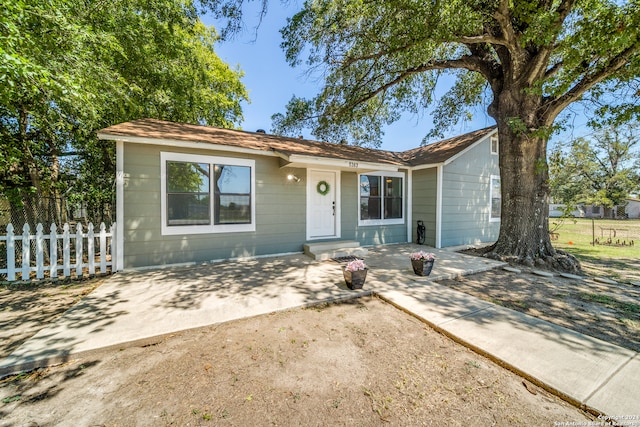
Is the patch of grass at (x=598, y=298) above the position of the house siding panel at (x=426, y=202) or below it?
below

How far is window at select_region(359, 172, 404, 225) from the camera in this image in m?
7.77

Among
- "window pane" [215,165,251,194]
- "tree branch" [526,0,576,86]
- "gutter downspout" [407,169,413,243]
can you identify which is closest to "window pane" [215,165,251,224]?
"window pane" [215,165,251,194]

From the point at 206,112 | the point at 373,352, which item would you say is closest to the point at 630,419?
the point at 373,352

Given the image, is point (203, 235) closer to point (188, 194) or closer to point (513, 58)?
point (188, 194)

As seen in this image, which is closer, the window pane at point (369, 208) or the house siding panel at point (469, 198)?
the window pane at point (369, 208)

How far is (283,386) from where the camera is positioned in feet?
6.51

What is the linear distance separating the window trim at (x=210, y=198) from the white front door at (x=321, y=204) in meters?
1.55

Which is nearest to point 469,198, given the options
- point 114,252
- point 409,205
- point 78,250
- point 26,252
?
point 409,205

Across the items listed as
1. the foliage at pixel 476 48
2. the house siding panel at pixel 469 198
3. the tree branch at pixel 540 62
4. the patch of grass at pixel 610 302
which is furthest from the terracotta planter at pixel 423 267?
the tree branch at pixel 540 62

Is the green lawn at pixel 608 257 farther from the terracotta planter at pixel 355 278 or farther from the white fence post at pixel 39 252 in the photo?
the white fence post at pixel 39 252

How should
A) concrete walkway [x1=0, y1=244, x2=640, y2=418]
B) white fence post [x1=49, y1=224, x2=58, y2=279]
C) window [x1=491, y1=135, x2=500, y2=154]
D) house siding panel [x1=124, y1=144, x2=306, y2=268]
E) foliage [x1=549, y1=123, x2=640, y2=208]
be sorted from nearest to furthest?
concrete walkway [x1=0, y1=244, x2=640, y2=418] → white fence post [x1=49, y1=224, x2=58, y2=279] → house siding panel [x1=124, y1=144, x2=306, y2=268] → window [x1=491, y1=135, x2=500, y2=154] → foliage [x1=549, y1=123, x2=640, y2=208]

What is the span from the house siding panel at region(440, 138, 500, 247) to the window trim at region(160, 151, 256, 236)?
19.0ft

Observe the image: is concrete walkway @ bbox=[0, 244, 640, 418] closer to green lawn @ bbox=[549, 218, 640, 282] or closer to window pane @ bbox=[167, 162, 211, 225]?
window pane @ bbox=[167, 162, 211, 225]

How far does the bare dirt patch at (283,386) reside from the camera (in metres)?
1.71
